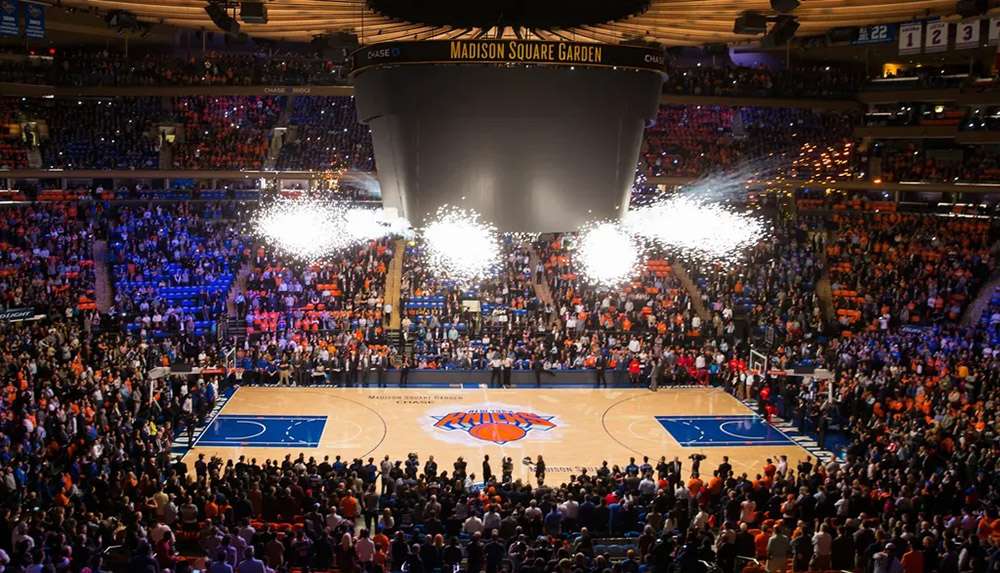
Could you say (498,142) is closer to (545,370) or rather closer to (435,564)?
(435,564)

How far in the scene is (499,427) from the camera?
2153 cm

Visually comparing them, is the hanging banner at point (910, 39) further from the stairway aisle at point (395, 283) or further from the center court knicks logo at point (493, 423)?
the stairway aisle at point (395, 283)

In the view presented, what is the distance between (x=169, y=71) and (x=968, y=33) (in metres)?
24.7

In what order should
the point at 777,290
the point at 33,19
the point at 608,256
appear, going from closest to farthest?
the point at 33,19, the point at 777,290, the point at 608,256

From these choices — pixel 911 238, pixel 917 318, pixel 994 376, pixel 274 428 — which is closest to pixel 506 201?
pixel 274 428

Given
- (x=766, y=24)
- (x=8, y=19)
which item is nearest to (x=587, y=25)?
(x=766, y=24)

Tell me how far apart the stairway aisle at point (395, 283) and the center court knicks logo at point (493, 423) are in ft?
18.9

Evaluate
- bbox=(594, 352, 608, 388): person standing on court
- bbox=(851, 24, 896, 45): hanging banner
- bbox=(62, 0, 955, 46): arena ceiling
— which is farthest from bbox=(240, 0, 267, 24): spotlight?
bbox=(594, 352, 608, 388): person standing on court

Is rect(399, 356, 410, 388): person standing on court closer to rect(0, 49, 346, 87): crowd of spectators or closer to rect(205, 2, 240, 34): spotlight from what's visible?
rect(0, 49, 346, 87): crowd of spectators

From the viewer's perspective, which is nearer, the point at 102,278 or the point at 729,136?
the point at 102,278

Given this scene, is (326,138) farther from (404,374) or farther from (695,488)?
(695,488)

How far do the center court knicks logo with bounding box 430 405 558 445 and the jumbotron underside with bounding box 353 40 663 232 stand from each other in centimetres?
1096

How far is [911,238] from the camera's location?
98.0 feet

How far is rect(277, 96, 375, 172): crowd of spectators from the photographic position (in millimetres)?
32594
